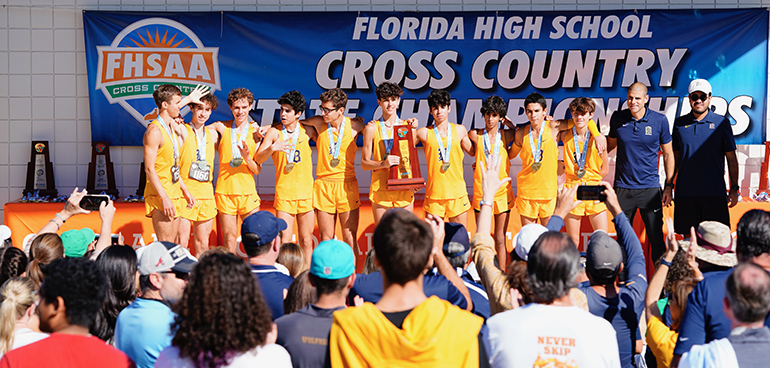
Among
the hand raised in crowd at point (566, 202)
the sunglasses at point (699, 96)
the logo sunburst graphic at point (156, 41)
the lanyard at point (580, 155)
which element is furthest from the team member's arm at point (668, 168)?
the logo sunburst graphic at point (156, 41)

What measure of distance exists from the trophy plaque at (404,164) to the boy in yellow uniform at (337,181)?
1.91 ft

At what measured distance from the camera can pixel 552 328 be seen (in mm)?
2336

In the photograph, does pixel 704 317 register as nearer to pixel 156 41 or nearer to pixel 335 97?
pixel 335 97

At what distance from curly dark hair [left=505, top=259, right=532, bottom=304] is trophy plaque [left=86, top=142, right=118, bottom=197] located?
639cm

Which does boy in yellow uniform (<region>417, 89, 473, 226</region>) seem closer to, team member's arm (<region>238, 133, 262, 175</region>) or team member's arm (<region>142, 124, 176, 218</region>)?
team member's arm (<region>238, 133, 262, 175</region>)

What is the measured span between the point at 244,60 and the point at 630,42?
4891mm

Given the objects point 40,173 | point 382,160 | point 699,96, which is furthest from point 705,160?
point 40,173

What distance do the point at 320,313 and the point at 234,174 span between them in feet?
14.4

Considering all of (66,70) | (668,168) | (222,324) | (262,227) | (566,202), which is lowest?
(222,324)

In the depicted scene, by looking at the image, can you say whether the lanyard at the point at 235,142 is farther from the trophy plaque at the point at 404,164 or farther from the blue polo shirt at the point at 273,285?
the blue polo shirt at the point at 273,285

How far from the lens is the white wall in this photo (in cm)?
805

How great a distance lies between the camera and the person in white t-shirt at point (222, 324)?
222 cm

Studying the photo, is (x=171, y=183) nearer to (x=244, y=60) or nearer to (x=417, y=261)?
(x=244, y=60)

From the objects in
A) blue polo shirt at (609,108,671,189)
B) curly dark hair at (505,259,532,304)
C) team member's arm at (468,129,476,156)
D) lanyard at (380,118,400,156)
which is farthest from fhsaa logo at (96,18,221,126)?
curly dark hair at (505,259,532,304)
